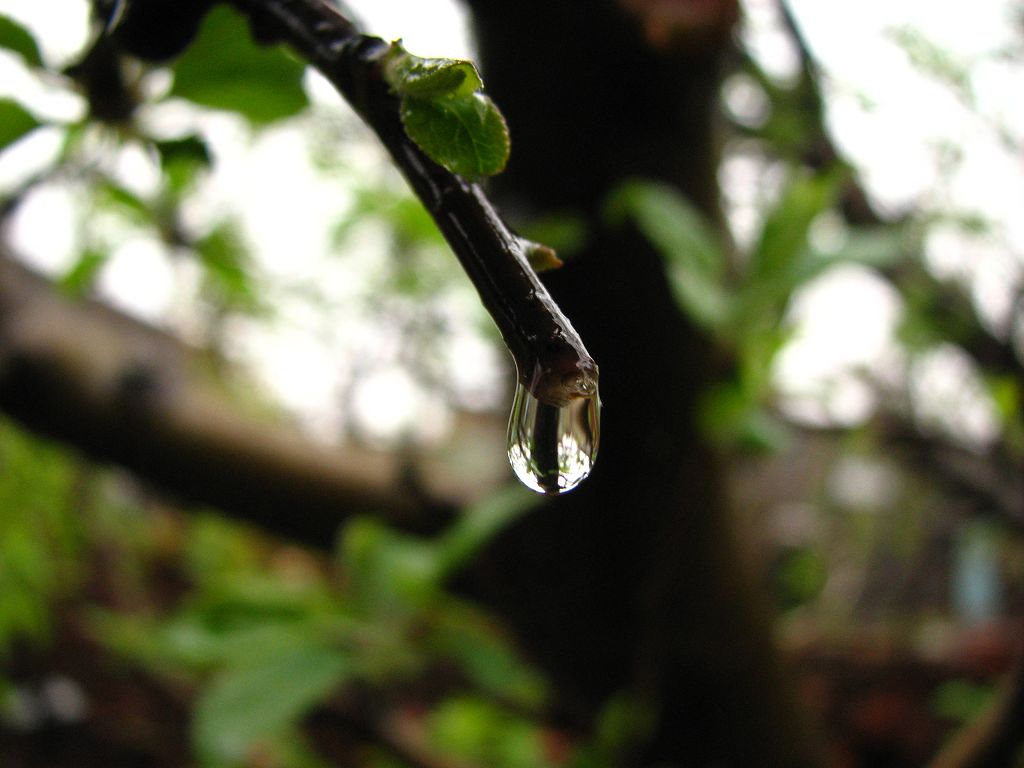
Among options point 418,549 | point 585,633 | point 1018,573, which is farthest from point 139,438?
point 1018,573

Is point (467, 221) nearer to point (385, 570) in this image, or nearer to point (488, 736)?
point (385, 570)

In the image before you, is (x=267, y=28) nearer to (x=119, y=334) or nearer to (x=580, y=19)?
(x=580, y=19)

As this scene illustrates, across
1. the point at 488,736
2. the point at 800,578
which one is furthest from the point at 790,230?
the point at 800,578

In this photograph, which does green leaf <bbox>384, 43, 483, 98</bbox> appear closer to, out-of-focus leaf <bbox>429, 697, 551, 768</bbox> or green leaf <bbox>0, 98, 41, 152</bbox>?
green leaf <bbox>0, 98, 41, 152</bbox>

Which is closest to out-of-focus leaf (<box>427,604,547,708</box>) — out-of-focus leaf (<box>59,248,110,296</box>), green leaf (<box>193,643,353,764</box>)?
green leaf (<box>193,643,353,764</box>)

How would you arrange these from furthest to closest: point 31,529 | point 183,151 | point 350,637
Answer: point 31,529 < point 350,637 < point 183,151

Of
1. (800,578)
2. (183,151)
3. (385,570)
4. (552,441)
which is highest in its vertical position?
(800,578)

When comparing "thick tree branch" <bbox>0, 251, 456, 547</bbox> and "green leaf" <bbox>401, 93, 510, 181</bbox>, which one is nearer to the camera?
"green leaf" <bbox>401, 93, 510, 181</bbox>

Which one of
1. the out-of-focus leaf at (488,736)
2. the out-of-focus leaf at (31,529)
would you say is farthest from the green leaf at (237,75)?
the out-of-focus leaf at (31,529)
